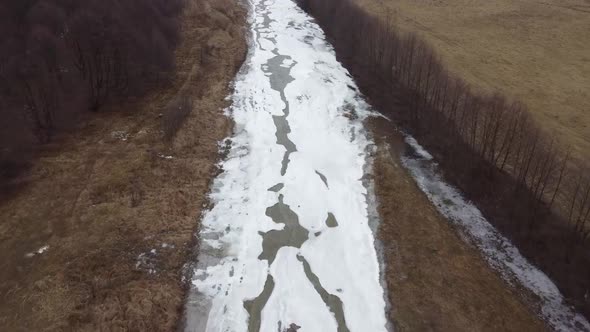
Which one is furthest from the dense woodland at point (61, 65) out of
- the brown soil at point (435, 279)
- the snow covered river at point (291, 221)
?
the brown soil at point (435, 279)

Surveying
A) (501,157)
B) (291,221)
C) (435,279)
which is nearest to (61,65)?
(291,221)

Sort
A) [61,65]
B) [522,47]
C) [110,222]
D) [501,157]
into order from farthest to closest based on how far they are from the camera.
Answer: [522,47] → [61,65] → [501,157] → [110,222]

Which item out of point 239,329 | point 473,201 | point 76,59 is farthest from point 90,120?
point 473,201

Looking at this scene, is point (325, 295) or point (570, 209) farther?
point (570, 209)

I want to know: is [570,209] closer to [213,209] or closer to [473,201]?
[473,201]

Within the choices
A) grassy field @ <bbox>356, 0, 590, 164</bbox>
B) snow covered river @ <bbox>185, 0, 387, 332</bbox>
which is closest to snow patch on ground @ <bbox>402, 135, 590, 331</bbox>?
snow covered river @ <bbox>185, 0, 387, 332</bbox>

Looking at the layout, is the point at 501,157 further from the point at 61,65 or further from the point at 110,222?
the point at 61,65

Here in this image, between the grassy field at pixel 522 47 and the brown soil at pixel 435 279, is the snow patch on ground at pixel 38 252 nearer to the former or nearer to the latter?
the brown soil at pixel 435 279
